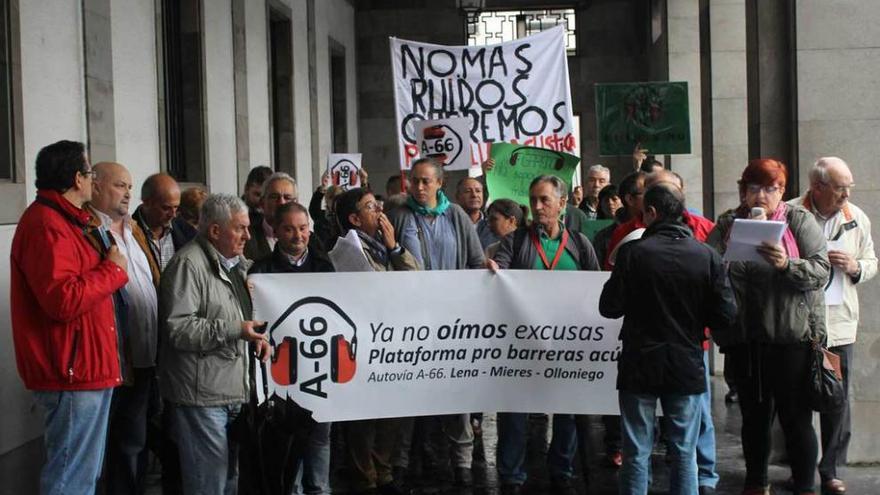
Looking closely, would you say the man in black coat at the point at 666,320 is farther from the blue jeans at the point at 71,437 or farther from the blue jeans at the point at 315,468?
the blue jeans at the point at 71,437

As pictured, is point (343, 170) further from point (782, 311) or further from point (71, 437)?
point (71, 437)

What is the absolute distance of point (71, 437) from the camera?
5289mm

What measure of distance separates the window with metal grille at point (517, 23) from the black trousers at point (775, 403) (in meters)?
18.6

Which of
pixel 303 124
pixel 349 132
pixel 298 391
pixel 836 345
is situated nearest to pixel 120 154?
pixel 298 391

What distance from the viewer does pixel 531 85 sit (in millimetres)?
10438

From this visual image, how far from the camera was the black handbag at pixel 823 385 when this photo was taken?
6.41 metres

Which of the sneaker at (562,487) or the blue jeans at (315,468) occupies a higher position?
the blue jeans at (315,468)

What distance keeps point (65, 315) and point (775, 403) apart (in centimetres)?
388

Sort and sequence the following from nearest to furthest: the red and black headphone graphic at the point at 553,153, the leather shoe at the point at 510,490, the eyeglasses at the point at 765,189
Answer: the eyeglasses at the point at 765,189, the leather shoe at the point at 510,490, the red and black headphone graphic at the point at 553,153

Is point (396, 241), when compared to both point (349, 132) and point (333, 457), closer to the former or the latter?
point (333, 457)

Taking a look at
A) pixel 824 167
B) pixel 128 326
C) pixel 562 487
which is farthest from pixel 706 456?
pixel 128 326

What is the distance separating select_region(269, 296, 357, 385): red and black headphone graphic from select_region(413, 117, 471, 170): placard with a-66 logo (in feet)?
11.6

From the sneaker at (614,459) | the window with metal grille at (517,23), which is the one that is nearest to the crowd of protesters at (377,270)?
the sneaker at (614,459)

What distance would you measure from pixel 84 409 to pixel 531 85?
607cm
